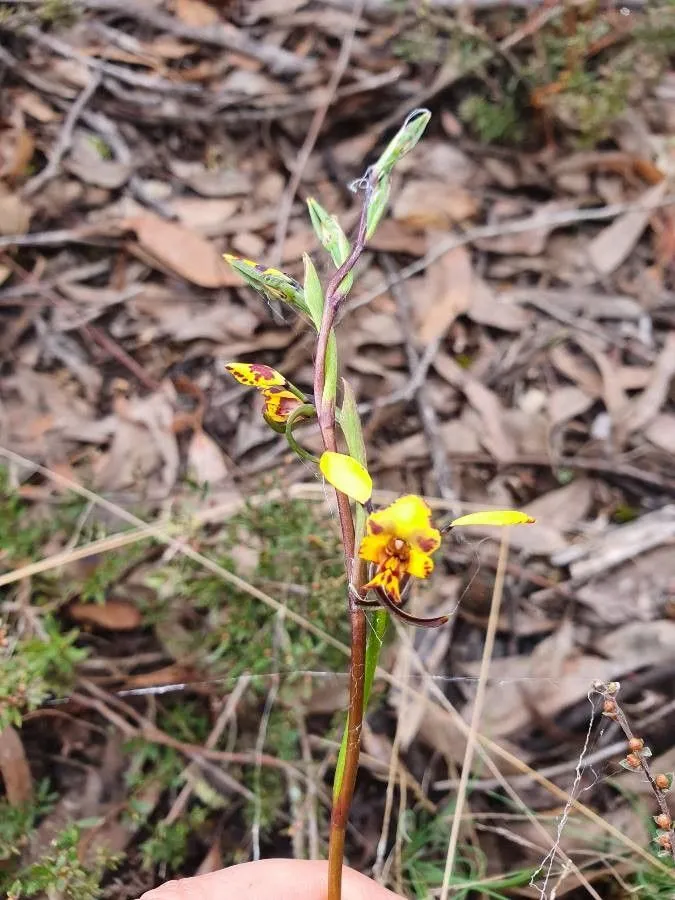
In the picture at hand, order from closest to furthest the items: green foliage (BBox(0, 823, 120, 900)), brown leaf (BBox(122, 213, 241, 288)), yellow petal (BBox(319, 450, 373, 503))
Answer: yellow petal (BBox(319, 450, 373, 503))
green foliage (BBox(0, 823, 120, 900))
brown leaf (BBox(122, 213, 241, 288))

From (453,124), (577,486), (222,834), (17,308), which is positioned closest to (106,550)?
(222,834)

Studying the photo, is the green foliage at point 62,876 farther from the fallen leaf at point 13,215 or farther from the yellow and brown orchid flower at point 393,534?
the fallen leaf at point 13,215

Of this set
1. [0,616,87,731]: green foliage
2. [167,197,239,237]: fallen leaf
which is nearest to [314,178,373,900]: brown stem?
[0,616,87,731]: green foliage

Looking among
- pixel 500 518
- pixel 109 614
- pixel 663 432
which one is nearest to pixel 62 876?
pixel 109 614

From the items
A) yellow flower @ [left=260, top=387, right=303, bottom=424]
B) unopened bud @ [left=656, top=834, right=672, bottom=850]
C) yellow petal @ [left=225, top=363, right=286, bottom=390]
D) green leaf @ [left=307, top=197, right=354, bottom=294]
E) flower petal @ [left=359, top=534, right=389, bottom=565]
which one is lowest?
unopened bud @ [left=656, top=834, right=672, bottom=850]

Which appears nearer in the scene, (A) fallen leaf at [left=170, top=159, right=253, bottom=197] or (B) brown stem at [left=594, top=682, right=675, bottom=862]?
(B) brown stem at [left=594, top=682, right=675, bottom=862]

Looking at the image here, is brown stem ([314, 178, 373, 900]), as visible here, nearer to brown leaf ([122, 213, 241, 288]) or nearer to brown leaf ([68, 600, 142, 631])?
brown leaf ([68, 600, 142, 631])

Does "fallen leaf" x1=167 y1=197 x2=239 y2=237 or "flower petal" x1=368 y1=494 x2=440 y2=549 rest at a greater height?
"flower petal" x1=368 y1=494 x2=440 y2=549

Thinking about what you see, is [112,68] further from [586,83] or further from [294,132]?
[586,83]
